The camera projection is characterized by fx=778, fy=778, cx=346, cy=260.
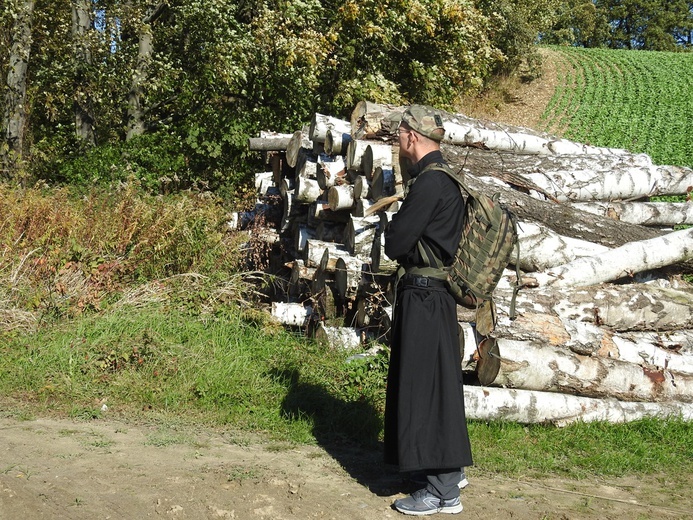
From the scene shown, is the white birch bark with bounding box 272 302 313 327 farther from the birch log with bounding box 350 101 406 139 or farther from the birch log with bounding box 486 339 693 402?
the birch log with bounding box 486 339 693 402

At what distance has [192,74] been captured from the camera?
59.7 feet

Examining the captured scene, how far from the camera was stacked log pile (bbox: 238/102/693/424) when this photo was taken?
6543mm

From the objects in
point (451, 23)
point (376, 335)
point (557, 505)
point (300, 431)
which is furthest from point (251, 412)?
point (451, 23)

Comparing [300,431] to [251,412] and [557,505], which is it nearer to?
[251,412]

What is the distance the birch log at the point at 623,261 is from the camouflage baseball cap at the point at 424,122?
3.37m

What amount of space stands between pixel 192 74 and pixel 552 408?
46.2 feet

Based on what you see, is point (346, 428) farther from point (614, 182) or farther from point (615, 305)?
point (614, 182)

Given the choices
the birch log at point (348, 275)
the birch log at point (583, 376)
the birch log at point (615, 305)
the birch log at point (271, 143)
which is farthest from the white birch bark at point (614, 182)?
the birch log at point (271, 143)

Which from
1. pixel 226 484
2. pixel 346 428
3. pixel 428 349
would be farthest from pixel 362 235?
pixel 226 484

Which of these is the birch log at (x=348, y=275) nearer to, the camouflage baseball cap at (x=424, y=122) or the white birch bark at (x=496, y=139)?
the white birch bark at (x=496, y=139)

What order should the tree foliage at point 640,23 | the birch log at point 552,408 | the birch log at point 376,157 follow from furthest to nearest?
the tree foliage at point 640,23
the birch log at point 376,157
the birch log at point 552,408

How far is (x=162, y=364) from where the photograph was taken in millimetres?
6758

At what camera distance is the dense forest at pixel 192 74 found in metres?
15.7

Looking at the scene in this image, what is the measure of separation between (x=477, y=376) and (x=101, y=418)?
306 cm
